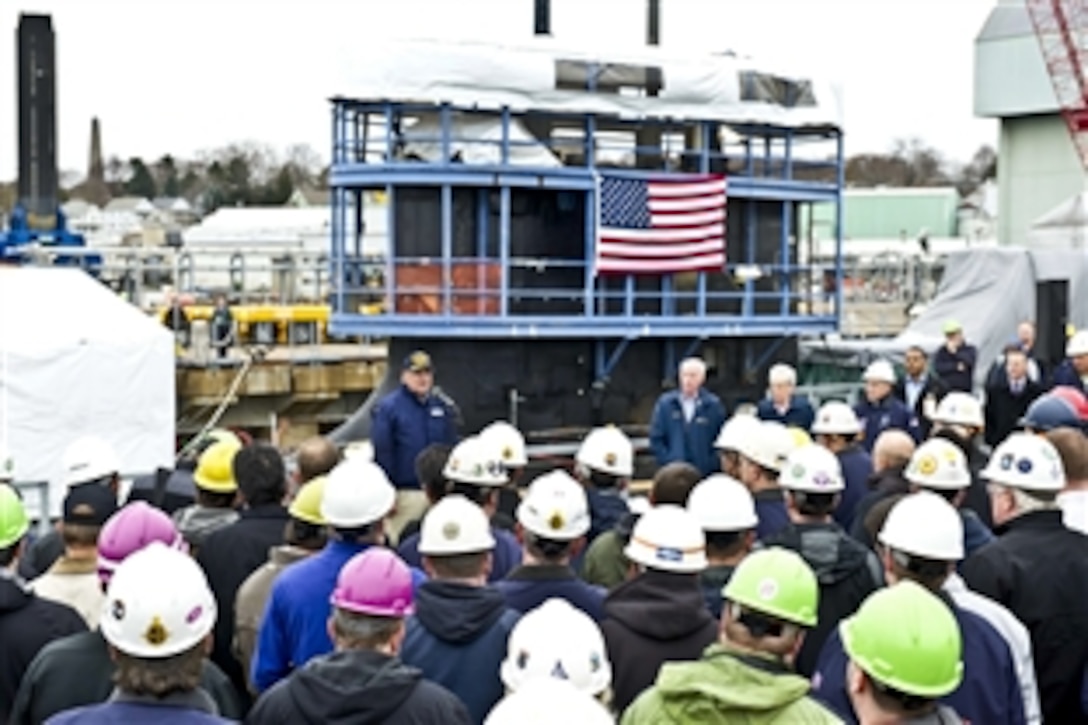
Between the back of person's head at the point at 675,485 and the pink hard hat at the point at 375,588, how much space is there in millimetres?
2233

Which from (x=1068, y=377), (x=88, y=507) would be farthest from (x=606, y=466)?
(x=1068, y=377)

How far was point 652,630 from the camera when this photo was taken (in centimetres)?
465

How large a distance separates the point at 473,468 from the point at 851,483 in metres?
2.70

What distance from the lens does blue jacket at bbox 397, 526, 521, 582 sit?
19.6 ft

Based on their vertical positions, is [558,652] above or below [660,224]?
below

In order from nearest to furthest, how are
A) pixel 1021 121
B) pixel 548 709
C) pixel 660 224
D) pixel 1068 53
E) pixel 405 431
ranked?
pixel 548 709, pixel 405 431, pixel 660 224, pixel 1068 53, pixel 1021 121

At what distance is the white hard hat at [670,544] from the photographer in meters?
4.71

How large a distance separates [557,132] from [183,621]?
13.2m

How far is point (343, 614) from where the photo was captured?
402cm

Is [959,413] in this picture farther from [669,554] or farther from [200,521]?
[200,521]

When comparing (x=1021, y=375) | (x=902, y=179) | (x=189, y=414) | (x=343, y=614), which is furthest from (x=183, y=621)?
(x=902, y=179)

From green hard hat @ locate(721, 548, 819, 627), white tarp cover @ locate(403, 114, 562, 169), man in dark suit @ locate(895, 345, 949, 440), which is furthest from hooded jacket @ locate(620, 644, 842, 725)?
white tarp cover @ locate(403, 114, 562, 169)

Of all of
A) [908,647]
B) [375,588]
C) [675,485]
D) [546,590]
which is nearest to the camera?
[908,647]

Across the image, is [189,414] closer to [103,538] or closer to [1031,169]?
[103,538]
